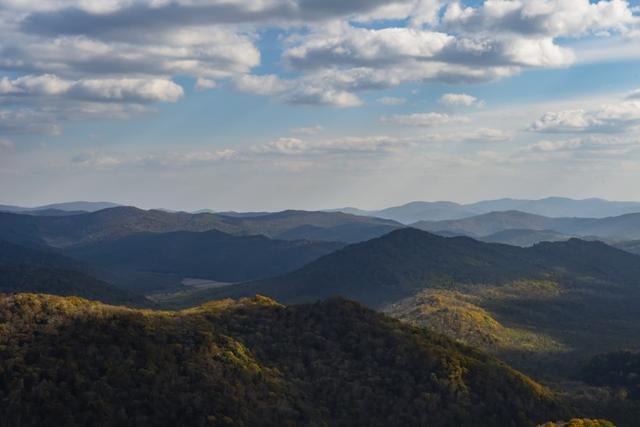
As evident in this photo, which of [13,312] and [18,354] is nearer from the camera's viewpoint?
[18,354]

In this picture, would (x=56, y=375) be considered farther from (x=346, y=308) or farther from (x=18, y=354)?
(x=346, y=308)

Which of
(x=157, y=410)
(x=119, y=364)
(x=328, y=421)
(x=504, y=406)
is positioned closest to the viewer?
(x=157, y=410)

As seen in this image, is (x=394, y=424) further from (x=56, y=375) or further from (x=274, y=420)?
(x=56, y=375)

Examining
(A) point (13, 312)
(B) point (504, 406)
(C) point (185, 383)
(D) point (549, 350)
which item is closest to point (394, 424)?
(B) point (504, 406)

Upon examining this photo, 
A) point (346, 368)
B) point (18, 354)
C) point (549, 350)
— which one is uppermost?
point (18, 354)

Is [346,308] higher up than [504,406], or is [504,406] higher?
[346,308]

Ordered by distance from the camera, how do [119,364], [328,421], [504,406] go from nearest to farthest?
1. [119,364]
2. [328,421]
3. [504,406]

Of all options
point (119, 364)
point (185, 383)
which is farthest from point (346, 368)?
point (119, 364)
